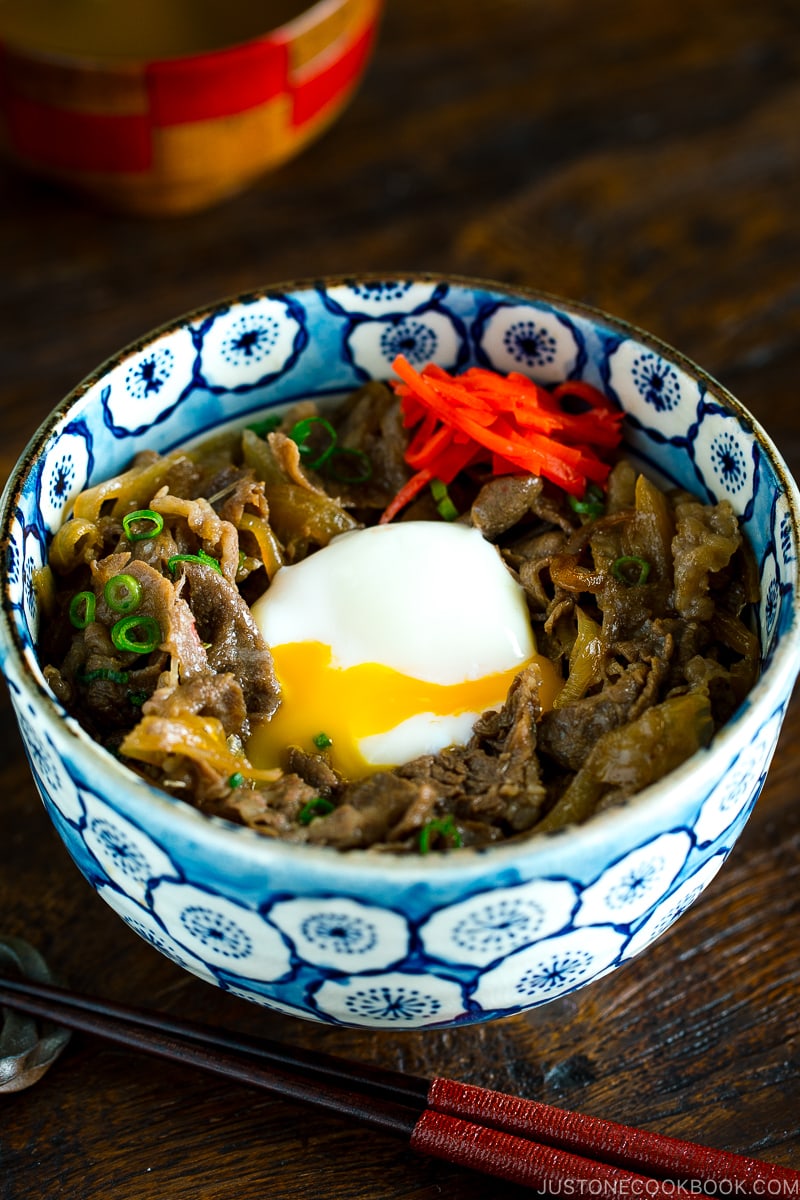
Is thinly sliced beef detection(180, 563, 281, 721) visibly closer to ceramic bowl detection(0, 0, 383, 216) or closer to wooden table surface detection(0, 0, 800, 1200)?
wooden table surface detection(0, 0, 800, 1200)

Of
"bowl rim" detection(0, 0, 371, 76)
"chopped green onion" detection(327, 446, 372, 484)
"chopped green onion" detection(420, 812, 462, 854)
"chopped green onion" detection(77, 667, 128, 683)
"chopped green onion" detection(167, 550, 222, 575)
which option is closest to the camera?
"chopped green onion" detection(420, 812, 462, 854)

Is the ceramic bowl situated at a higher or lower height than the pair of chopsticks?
higher

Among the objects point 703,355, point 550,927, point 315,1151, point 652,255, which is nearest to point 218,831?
point 550,927

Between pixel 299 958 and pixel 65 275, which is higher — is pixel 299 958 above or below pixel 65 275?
below

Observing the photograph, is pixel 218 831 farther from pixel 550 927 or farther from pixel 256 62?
pixel 256 62

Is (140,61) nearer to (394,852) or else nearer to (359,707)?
(359,707)

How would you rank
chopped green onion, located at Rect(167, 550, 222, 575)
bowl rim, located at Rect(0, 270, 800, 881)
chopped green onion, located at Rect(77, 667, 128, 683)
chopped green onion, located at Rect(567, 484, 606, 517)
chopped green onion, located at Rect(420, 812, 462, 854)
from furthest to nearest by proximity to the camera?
1. chopped green onion, located at Rect(567, 484, 606, 517)
2. chopped green onion, located at Rect(167, 550, 222, 575)
3. chopped green onion, located at Rect(77, 667, 128, 683)
4. chopped green onion, located at Rect(420, 812, 462, 854)
5. bowl rim, located at Rect(0, 270, 800, 881)

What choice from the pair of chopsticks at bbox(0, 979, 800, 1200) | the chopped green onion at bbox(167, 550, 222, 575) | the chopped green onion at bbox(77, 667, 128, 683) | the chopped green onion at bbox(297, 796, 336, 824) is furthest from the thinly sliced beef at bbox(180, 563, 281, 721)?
the pair of chopsticks at bbox(0, 979, 800, 1200)

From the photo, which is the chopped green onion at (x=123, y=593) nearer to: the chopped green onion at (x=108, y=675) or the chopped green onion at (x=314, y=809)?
the chopped green onion at (x=108, y=675)
